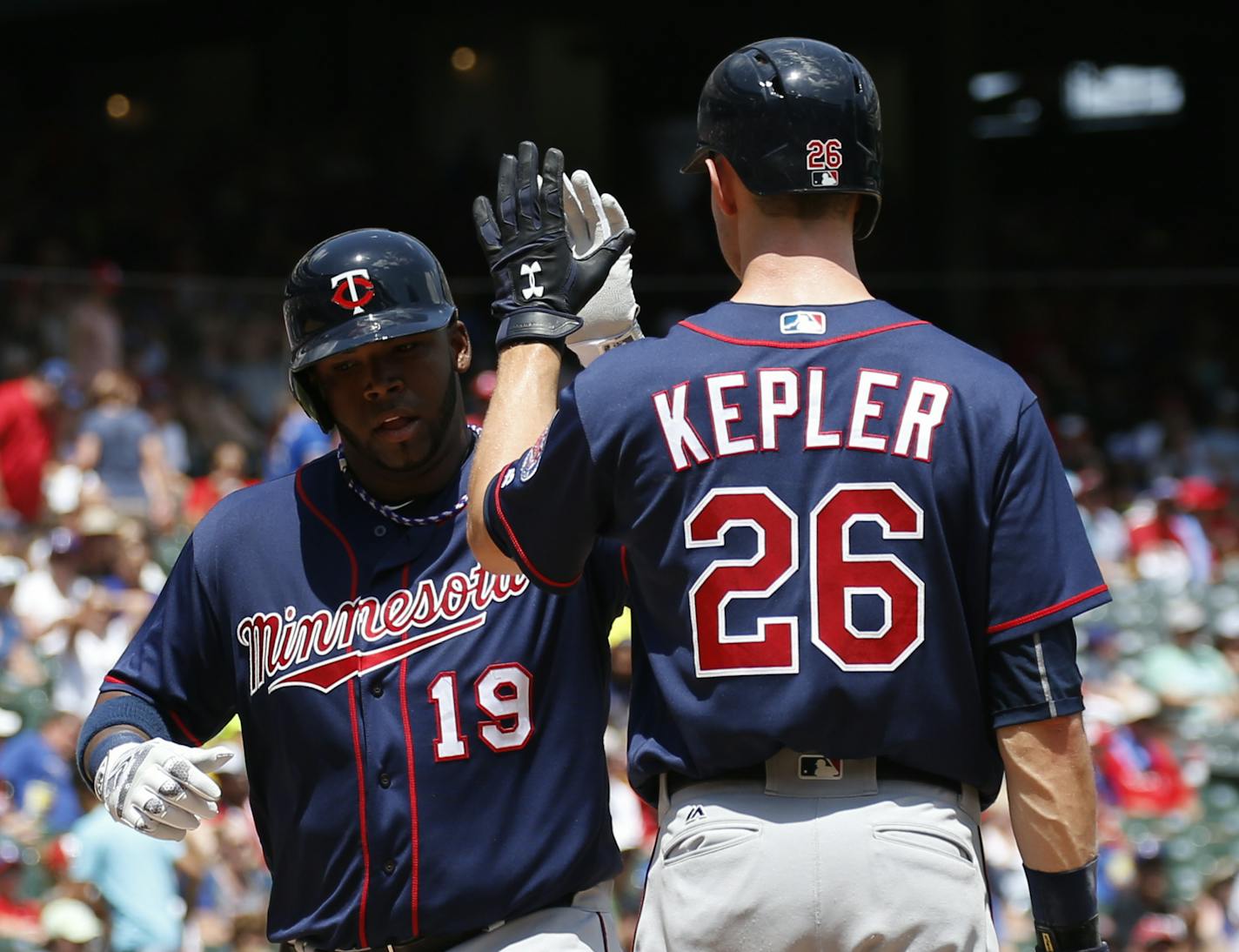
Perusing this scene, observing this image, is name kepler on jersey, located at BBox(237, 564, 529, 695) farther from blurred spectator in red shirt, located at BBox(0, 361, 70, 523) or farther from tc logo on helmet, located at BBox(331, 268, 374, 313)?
blurred spectator in red shirt, located at BBox(0, 361, 70, 523)

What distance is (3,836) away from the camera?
20.4 feet

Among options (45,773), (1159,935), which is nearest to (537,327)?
(45,773)

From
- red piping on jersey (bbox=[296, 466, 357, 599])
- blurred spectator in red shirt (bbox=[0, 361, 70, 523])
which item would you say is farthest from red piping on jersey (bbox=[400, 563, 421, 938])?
blurred spectator in red shirt (bbox=[0, 361, 70, 523])

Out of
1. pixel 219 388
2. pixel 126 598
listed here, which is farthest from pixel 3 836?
pixel 219 388

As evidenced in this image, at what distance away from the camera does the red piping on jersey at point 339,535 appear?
298cm

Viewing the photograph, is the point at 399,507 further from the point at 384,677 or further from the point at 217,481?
the point at 217,481

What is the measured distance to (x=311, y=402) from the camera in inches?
125

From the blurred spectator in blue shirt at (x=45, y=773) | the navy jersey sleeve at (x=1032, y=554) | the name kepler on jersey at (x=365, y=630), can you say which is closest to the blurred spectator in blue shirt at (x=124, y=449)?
the blurred spectator in blue shirt at (x=45, y=773)

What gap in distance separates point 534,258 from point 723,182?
1.10 ft

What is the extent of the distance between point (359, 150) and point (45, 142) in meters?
2.90

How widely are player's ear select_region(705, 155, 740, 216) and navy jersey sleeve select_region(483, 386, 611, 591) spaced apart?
36 cm

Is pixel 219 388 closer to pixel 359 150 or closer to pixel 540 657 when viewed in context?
pixel 540 657

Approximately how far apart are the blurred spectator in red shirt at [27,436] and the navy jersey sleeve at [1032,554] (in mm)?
6624

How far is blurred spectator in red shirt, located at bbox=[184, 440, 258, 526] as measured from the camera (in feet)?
28.3
